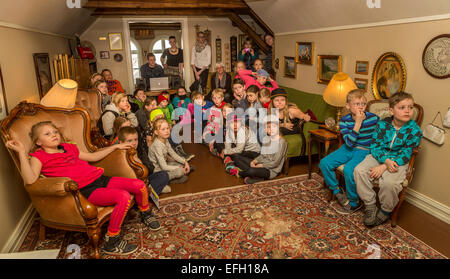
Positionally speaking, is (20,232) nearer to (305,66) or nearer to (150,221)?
(150,221)

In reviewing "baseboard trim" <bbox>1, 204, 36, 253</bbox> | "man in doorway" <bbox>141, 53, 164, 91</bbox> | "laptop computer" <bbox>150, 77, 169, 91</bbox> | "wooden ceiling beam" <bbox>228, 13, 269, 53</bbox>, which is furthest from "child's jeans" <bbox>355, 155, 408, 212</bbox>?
"man in doorway" <bbox>141, 53, 164, 91</bbox>

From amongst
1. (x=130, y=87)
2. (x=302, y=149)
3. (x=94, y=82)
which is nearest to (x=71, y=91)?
(x=94, y=82)

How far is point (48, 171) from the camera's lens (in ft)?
8.63

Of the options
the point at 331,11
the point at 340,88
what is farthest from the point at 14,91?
the point at 331,11

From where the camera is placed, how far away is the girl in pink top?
8.37 ft

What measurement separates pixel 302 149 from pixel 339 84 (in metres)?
1.07

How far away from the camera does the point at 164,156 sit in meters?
4.01

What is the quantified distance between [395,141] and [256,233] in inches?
67.4

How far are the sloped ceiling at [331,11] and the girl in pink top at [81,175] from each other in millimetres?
3540

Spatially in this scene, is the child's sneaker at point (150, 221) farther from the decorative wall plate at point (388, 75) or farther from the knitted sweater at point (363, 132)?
the decorative wall plate at point (388, 75)

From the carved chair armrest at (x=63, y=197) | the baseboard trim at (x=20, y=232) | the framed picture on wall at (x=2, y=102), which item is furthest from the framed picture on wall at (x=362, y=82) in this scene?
the baseboard trim at (x=20, y=232)

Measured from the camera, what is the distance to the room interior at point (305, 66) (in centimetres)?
302

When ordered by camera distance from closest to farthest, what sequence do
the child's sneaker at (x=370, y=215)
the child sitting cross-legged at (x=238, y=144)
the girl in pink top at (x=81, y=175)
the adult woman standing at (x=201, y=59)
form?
the girl in pink top at (x=81, y=175) → the child's sneaker at (x=370, y=215) → the child sitting cross-legged at (x=238, y=144) → the adult woman standing at (x=201, y=59)

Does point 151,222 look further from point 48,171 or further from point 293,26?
point 293,26
